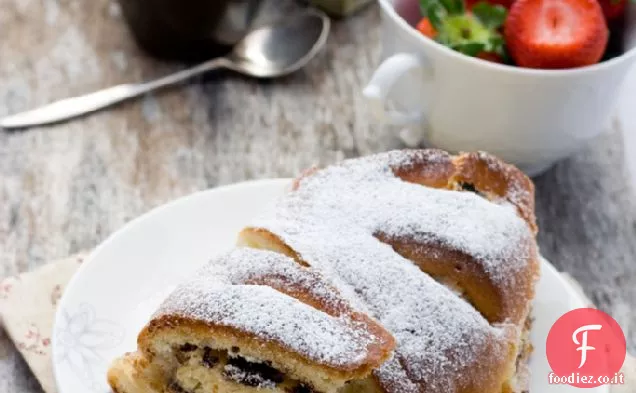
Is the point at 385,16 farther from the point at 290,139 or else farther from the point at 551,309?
the point at 551,309

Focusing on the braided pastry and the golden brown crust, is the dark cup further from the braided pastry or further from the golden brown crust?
the golden brown crust

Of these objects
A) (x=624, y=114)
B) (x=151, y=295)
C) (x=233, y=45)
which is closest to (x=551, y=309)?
(x=151, y=295)

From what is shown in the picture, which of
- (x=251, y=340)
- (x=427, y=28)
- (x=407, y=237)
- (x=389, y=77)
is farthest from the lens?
(x=427, y=28)

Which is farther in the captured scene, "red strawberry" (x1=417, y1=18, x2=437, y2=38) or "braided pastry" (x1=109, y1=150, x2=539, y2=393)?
"red strawberry" (x1=417, y1=18, x2=437, y2=38)

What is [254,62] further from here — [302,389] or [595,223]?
[302,389]

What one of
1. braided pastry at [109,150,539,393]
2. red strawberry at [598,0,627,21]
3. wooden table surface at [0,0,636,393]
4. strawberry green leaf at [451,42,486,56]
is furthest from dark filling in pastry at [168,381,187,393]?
red strawberry at [598,0,627,21]

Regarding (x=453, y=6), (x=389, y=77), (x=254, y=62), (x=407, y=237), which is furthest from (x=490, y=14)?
(x=407, y=237)
